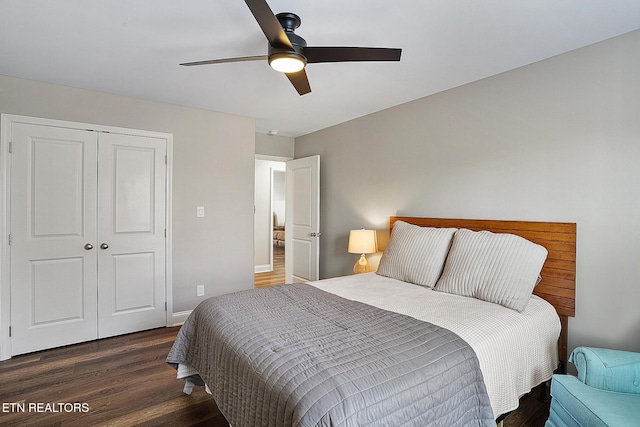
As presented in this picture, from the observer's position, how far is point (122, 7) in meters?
1.80

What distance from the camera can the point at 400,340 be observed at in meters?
1.51

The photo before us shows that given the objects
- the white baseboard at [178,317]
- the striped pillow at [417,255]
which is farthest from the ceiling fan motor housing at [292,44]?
the white baseboard at [178,317]

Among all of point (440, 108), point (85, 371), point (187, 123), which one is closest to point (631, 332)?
point (440, 108)

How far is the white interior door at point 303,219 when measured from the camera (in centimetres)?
438

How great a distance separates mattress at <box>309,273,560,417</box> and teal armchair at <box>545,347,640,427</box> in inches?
7.1

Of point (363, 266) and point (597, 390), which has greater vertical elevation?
point (363, 266)

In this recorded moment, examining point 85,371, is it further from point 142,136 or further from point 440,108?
point 440,108

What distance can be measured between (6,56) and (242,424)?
9.79ft

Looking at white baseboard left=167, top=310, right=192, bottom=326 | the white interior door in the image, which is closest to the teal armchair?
the white interior door

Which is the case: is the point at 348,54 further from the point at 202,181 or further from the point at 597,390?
the point at 202,181

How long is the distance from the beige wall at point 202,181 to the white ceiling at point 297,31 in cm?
23

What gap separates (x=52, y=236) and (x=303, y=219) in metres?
2.74
